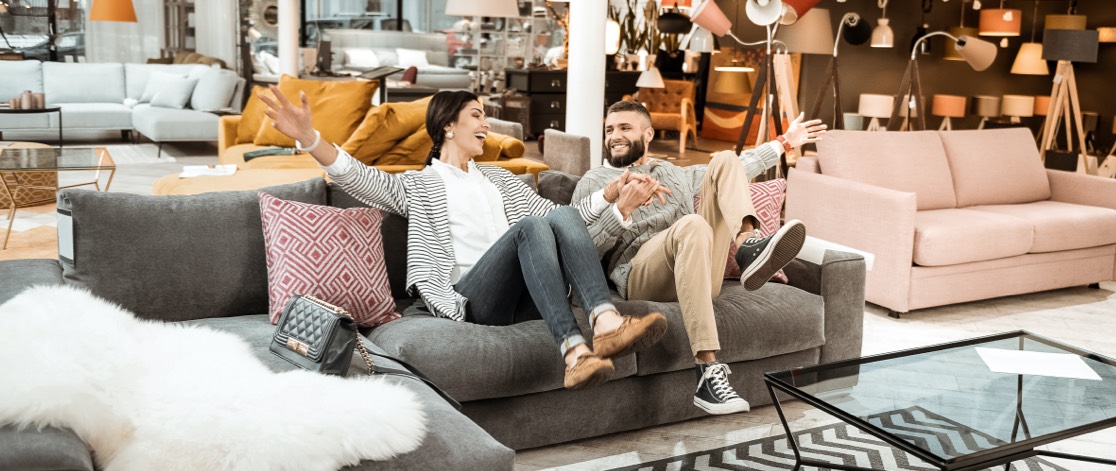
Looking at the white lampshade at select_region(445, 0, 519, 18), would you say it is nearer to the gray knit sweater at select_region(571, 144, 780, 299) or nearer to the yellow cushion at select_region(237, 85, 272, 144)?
the gray knit sweater at select_region(571, 144, 780, 299)

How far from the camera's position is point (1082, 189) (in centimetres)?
548

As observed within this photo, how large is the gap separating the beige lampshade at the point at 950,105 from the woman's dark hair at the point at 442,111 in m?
8.29

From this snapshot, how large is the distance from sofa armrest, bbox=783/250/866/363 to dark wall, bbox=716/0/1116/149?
24.4 ft

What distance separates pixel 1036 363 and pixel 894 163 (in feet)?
7.80

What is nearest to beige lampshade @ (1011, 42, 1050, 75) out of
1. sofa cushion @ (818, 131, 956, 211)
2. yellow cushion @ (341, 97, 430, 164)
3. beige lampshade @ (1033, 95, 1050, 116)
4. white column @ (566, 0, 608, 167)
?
beige lampshade @ (1033, 95, 1050, 116)

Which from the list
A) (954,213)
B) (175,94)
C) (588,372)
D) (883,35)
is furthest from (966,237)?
(175,94)

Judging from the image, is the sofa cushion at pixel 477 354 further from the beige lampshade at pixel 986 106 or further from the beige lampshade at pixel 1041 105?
the beige lampshade at pixel 1041 105

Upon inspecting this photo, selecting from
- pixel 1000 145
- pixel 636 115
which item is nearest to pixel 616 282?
pixel 636 115

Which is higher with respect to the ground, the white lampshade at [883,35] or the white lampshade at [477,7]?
the white lampshade at [883,35]

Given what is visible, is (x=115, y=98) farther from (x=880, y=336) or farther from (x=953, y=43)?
(x=953, y=43)

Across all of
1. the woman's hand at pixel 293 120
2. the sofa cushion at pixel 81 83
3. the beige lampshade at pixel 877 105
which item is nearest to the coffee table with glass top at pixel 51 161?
the woman's hand at pixel 293 120

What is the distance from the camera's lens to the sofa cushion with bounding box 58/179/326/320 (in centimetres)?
265

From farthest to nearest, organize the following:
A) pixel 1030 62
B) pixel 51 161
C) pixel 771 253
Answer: pixel 1030 62
pixel 51 161
pixel 771 253

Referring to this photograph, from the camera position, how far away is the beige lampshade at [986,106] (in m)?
10.8
